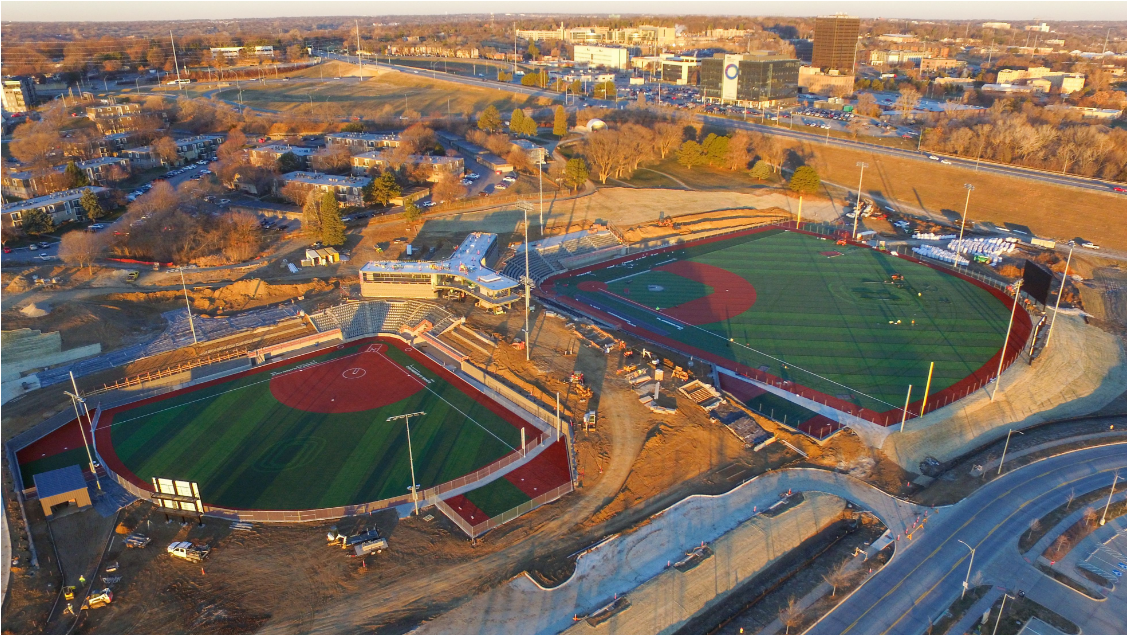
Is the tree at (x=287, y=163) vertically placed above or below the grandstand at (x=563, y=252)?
above

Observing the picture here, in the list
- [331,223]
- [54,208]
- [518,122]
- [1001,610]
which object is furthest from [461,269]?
[518,122]

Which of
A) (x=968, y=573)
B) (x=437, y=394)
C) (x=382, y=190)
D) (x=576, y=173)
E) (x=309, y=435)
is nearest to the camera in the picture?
(x=968, y=573)

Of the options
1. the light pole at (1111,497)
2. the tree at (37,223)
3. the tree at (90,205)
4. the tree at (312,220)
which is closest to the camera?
the light pole at (1111,497)

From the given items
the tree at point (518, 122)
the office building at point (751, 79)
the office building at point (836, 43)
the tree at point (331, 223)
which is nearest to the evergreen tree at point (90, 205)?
the tree at point (331, 223)

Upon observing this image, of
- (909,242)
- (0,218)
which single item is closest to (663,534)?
(909,242)

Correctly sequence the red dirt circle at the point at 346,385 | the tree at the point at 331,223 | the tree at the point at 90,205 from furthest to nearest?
1. the tree at the point at 90,205
2. the tree at the point at 331,223
3. the red dirt circle at the point at 346,385

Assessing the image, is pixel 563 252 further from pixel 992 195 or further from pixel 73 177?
pixel 73 177

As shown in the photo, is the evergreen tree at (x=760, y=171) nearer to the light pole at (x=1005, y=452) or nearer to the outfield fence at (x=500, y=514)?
the light pole at (x=1005, y=452)
